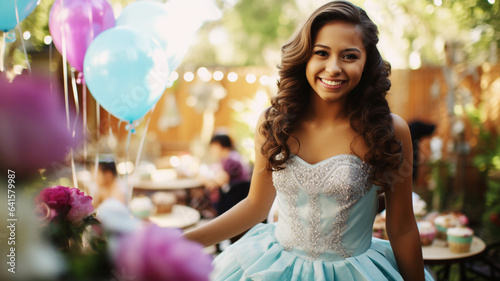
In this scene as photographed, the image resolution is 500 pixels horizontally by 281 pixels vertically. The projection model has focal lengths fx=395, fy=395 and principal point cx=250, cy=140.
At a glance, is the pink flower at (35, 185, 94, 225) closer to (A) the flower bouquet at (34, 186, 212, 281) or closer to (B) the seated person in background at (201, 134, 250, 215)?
(A) the flower bouquet at (34, 186, 212, 281)

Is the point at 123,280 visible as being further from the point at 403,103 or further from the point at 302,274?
the point at 403,103

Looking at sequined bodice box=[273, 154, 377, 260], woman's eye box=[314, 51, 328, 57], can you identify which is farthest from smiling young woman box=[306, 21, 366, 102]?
sequined bodice box=[273, 154, 377, 260]

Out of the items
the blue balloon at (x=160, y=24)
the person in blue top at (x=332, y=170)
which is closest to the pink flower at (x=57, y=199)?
the person in blue top at (x=332, y=170)

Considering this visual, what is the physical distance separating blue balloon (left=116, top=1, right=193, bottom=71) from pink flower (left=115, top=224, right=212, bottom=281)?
206 cm

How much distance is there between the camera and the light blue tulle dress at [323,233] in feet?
4.49

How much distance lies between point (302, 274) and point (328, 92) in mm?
636

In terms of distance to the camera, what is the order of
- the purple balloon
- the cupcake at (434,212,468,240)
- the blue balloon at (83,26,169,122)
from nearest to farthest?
the purple balloon → the blue balloon at (83,26,169,122) → the cupcake at (434,212,468,240)

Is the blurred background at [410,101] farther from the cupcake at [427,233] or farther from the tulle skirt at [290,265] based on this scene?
the cupcake at [427,233]

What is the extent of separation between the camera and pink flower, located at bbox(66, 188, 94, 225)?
0.98 metres

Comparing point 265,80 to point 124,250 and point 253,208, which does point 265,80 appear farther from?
point 124,250

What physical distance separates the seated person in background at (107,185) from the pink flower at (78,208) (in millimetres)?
3737

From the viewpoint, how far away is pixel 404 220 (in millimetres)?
1414

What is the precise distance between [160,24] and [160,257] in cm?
221

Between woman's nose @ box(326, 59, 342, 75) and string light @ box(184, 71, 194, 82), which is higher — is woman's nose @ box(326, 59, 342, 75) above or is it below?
above
